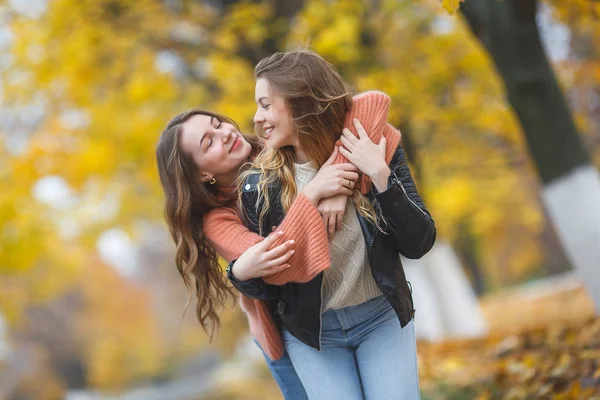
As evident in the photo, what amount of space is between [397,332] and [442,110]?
793 centimetres

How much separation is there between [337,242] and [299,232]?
0.21 m

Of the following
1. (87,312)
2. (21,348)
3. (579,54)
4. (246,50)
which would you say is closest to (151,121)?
(246,50)

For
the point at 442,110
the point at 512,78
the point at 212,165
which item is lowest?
the point at 212,165

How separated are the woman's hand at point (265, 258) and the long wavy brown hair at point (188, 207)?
369 millimetres

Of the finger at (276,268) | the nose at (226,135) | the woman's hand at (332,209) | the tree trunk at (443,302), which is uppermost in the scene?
the nose at (226,135)

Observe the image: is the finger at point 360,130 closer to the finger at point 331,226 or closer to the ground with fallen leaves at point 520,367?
the finger at point 331,226

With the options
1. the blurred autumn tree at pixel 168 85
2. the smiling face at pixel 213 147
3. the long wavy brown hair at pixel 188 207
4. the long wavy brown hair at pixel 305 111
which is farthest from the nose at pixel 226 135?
the blurred autumn tree at pixel 168 85

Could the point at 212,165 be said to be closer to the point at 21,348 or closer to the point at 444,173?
the point at 444,173

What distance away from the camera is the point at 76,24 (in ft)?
27.9

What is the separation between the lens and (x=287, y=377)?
130 inches

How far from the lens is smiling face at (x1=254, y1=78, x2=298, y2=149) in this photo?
2863mm

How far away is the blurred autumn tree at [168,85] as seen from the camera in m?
8.05

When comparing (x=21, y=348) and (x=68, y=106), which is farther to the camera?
(x=21, y=348)

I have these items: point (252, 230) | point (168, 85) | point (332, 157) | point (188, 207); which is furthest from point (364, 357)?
point (168, 85)
